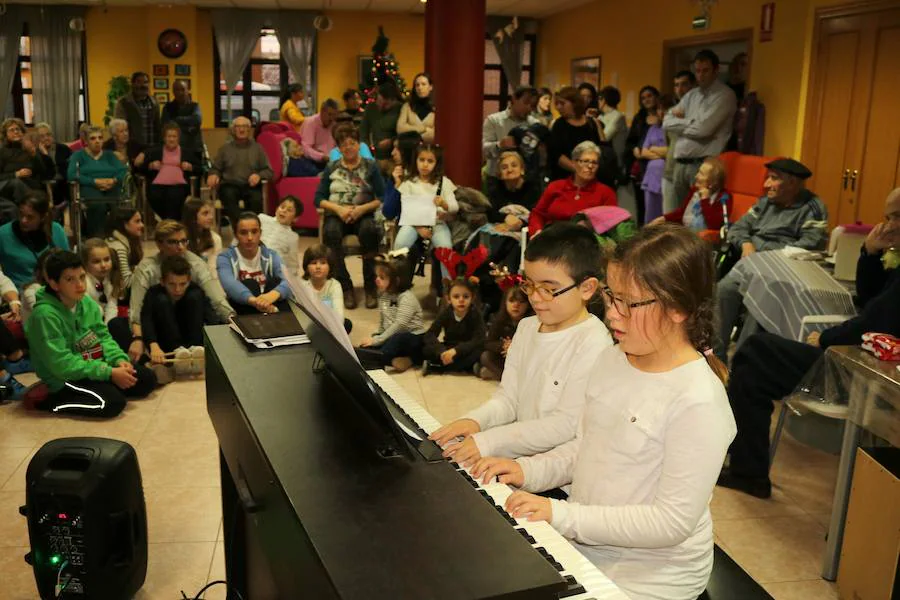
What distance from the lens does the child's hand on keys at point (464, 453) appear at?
1.66 meters

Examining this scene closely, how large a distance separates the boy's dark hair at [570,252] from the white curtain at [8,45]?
45.9 feet

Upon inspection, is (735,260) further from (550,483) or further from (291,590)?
(291,590)

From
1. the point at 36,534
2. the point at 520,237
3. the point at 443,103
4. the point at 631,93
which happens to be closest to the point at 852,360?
the point at 36,534

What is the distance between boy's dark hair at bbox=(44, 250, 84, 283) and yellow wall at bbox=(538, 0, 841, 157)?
5734 mm

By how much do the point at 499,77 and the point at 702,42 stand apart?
20.5 feet

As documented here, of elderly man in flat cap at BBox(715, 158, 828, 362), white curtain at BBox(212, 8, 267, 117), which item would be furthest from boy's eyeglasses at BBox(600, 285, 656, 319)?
white curtain at BBox(212, 8, 267, 117)

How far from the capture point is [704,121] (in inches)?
280

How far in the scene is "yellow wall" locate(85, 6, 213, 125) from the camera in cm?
1348

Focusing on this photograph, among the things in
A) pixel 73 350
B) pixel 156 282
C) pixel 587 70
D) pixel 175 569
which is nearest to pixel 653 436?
pixel 175 569

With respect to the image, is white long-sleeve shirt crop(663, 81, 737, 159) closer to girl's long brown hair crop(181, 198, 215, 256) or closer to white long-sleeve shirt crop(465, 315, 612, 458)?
girl's long brown hair crop(181, 198, 215, 256)

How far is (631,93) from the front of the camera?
10.8 meters

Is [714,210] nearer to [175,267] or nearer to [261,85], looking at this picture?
[175,267]

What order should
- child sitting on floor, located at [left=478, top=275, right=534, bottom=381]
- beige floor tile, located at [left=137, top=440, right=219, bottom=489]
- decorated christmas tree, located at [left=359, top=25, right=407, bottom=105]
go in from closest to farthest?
beige floor tile, located at [left=137, top=440, right=219, bottom=489], child sitting on floor, located at [left=478, top=275, right=534, bottom=381], decorated christmas tree, located at [left=359, top=25, right=407, bottom=105]

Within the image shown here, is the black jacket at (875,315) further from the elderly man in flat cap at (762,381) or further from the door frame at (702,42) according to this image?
the door frame at (702,42)
